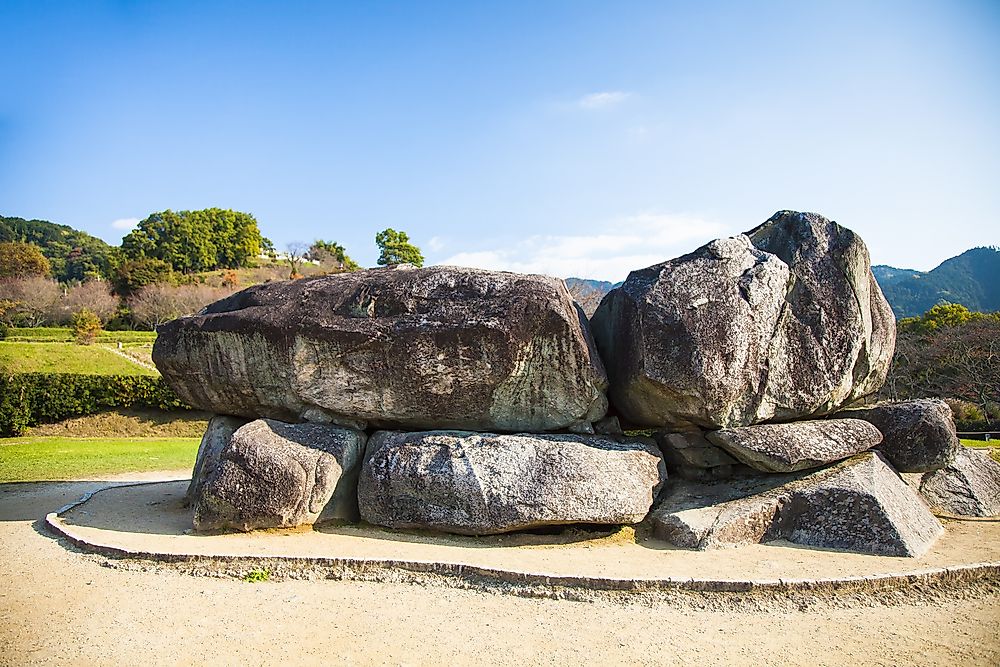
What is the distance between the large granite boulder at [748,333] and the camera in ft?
30.5

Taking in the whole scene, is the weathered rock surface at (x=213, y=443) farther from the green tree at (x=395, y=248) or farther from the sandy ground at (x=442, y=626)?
the green tree at (x=395, y=248)

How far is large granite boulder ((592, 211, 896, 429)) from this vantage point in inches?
366

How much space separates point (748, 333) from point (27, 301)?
57.9 metres

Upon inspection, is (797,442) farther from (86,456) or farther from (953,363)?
(953,363)

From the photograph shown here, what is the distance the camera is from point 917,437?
10062 mm

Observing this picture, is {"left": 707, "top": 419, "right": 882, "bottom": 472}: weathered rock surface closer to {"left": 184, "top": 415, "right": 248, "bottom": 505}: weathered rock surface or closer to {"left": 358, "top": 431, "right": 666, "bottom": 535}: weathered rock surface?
{"left": 358, "top": 431, "right": 666, "bottom": 535}: weathered rock surface

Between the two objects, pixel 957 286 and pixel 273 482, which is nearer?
pixel 273 482

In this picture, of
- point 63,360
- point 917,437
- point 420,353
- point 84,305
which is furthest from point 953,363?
point 84,305

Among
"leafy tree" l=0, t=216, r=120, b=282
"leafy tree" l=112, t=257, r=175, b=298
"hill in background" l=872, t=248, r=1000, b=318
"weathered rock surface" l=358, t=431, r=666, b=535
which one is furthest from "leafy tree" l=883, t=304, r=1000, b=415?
"leafy tree" l=0, t=216, r=120, b=282

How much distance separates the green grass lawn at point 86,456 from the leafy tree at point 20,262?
47.5 m

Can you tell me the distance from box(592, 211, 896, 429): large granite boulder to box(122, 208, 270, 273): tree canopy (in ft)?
223

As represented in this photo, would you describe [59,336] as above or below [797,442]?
above

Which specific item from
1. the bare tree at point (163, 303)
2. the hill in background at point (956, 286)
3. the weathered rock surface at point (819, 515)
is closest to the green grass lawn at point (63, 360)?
the bare tree at point (163, 303)

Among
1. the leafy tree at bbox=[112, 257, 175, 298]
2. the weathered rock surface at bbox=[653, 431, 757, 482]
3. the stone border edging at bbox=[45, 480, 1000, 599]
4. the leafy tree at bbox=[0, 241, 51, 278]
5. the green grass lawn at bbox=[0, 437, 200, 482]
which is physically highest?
the leafy tree at bbox=[0, 241, 51, 278]
